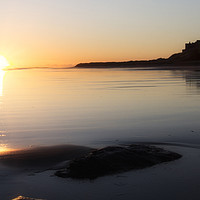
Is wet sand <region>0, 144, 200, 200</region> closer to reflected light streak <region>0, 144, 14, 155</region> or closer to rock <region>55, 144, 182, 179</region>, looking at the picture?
rock <region>55, 144, 182, 179</region>

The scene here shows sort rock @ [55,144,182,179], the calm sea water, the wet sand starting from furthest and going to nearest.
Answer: the calm sea water < rock @ [55,144,182,179] < the wet sand

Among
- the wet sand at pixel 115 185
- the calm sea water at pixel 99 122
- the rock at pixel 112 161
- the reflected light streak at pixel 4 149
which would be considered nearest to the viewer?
the wet sand at pixel 115 185

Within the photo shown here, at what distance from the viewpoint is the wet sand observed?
437cm

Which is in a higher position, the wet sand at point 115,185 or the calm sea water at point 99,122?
the calm sea water at point 99,122

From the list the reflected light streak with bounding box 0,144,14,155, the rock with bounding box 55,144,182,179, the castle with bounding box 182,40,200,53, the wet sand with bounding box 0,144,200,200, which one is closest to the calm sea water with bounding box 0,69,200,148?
the reflected light streak with bounding box 0,144,14,155

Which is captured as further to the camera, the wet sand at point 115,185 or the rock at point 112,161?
the rock at point 112,161

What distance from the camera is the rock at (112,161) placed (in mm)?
5277

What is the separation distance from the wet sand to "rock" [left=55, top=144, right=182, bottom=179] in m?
0.18

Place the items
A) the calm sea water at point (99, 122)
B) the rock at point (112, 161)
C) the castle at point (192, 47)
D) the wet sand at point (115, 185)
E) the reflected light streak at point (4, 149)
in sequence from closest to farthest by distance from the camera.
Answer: the wet sand at point (115, 185) < the rock at point (112, 161) < the reflected light streak at point (4, 149) < the calm sea water at point (99, 122) < the castle at point (192, 47)

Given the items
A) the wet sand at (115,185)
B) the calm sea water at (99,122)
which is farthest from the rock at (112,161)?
the calm sea water at (99,122)

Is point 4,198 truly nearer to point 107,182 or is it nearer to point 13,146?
point 107,182

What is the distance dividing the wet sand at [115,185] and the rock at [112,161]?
181 millimetres

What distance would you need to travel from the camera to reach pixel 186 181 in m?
4.83

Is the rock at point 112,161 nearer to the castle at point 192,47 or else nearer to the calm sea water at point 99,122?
the calm sea water at point 99,122
